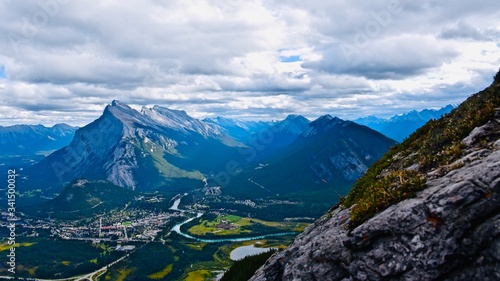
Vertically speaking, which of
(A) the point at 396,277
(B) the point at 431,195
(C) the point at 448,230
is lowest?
(A) the point at 396,277

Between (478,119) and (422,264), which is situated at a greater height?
(478,119)

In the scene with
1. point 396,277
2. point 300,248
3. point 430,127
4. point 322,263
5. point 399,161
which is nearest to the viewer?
point 396,277

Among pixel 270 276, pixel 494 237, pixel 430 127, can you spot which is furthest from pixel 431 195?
pixel 430 127

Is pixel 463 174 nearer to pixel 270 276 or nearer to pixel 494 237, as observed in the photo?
pixel 494 237

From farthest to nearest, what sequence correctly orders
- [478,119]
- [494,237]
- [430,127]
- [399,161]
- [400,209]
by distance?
[430,127] < [399,161] < [478,119] < [400,209] < [494,237]
